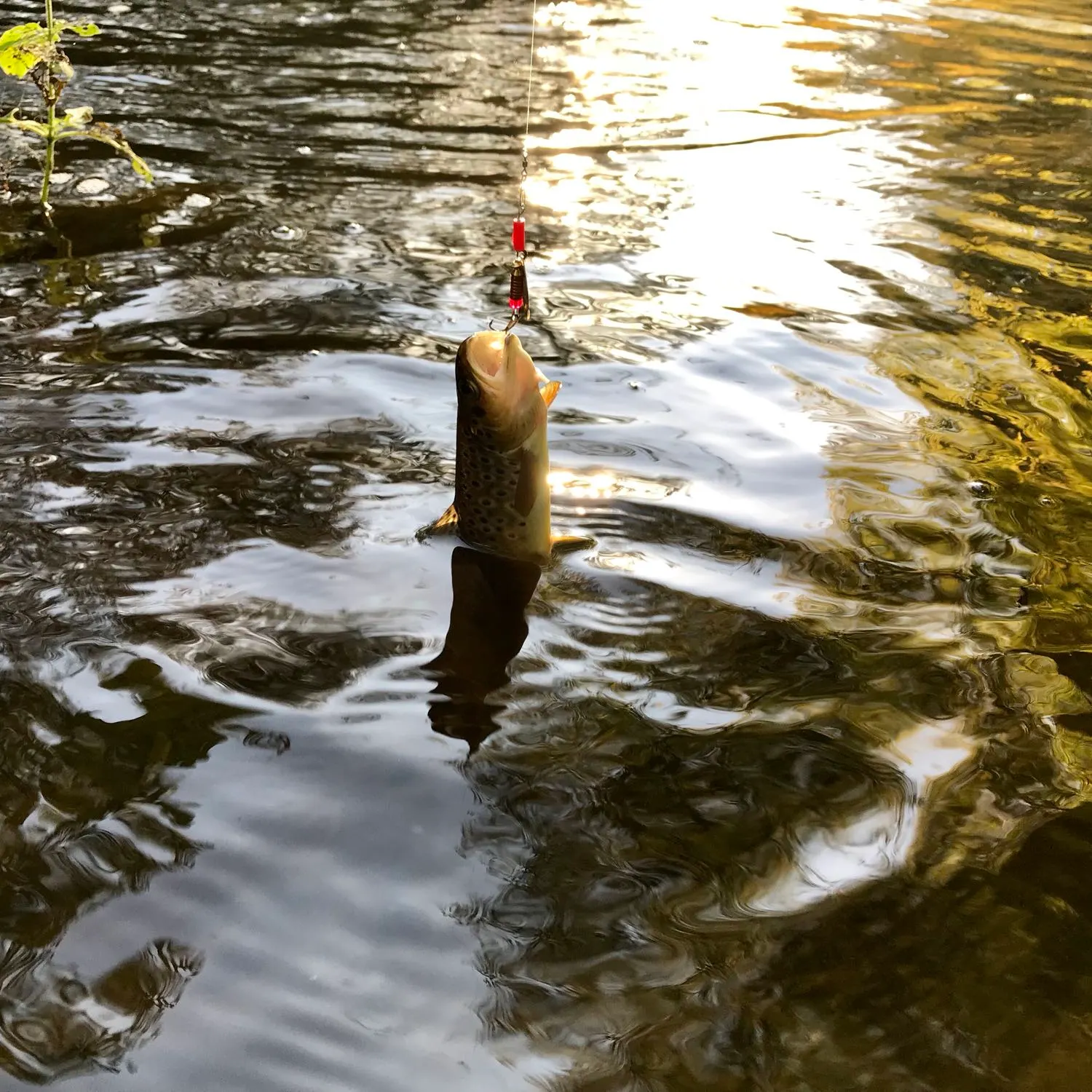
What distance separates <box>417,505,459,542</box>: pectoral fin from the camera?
3.81m

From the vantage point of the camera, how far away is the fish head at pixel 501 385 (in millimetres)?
3291

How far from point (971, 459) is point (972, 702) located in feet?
5.22

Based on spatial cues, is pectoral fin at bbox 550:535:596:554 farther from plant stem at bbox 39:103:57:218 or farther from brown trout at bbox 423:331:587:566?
plant stem at bbox 39:103:57:218

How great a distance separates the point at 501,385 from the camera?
3.29 metres

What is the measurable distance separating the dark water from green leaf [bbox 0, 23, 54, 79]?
3.53 ft

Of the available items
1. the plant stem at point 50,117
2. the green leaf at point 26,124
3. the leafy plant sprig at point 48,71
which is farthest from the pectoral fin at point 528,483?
the green leaf at point 26,124

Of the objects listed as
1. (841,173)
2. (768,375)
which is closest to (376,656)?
(768,375)

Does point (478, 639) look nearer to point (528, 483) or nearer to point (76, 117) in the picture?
point (528, 483)

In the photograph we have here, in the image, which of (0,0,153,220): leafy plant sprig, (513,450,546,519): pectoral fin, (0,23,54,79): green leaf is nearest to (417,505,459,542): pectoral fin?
(513,450,546,519): pectoral fin

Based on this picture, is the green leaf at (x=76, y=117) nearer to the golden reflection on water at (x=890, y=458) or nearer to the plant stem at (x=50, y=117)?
the plant stem at (x=50, y=117)

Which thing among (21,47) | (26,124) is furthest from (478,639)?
(26,124)

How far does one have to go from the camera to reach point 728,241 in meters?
6.71

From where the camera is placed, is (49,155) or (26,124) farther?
(49,155)

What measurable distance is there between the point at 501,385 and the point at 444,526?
73cm
